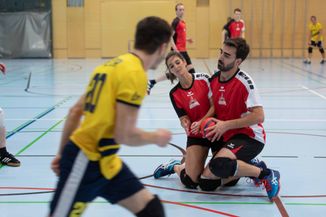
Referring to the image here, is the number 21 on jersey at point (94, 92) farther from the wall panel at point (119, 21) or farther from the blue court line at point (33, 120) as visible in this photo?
the wall panel at point (119, 21)

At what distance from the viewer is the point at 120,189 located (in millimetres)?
2775

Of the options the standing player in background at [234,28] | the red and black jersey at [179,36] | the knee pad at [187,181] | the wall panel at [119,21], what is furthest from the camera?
the wall panel at [119,21]

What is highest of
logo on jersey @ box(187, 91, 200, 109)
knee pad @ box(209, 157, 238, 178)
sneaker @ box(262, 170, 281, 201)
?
logo on jersey @ box(187, 91, 200, 109)

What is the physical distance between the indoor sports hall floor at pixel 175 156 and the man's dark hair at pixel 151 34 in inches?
71.4

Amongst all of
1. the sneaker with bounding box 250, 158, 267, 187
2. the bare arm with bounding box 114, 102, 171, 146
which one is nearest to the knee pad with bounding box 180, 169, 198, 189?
the sneaker with bounding box 250, 158, 267, 187

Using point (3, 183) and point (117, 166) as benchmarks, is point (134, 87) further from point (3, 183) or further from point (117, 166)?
point (3, 183)

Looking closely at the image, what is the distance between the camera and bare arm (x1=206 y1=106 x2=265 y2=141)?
14.3ft

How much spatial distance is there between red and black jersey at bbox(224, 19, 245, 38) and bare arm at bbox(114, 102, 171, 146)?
1548cm

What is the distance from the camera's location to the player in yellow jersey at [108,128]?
8.33ft

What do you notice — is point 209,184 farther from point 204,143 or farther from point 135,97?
point 135,97

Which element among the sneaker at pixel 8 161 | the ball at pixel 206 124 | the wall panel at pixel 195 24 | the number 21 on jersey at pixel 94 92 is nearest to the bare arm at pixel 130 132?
the number 21 on jersey at pixel 94 92

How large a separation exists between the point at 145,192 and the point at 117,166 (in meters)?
0.25

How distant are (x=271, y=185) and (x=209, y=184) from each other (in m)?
0.62

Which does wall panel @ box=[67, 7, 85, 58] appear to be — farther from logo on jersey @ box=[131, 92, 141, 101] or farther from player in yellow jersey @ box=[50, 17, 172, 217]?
logo on jersey @ box=[131, 92, 141, 101]
